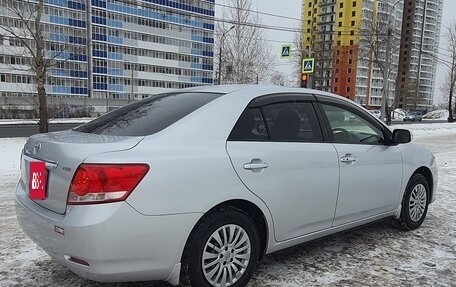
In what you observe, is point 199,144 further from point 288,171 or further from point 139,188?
point 288,171

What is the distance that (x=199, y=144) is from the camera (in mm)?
2773

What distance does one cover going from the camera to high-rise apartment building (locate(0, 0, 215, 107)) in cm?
6041

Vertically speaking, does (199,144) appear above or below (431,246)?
above

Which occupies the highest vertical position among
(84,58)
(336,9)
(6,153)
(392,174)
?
Answer: (336,9)

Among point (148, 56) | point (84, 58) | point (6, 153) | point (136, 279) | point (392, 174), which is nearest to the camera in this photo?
point (136, 279)

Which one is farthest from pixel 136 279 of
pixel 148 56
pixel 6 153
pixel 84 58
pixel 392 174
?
pixel 148 56

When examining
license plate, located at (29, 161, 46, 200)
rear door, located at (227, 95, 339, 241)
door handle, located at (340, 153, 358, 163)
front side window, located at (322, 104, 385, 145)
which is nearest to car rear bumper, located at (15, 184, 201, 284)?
license plate, located at (29, 161, 46, 200)

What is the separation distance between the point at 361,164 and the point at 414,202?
4.25 feet

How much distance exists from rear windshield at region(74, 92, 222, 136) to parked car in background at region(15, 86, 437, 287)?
0.05 ft

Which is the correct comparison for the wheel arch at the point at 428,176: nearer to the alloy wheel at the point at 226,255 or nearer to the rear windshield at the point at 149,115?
the alloy wheel at the point at 226,255

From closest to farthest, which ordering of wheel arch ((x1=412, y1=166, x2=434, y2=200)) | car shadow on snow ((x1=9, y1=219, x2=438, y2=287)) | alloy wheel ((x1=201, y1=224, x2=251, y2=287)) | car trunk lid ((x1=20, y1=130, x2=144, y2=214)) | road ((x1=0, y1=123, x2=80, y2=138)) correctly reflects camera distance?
car trunk lid ((x1=20, y1=130, x2=144, y2=214))
alloy wheel ((x1=201, y1=224, x2=251, y2=287))
car shadow on snow ((x1=9, y1=219, x2=438, y2=287))
wheel arch ((x1=412, y1=166, x2=434, y2=200))
road ((x1=0, y1=123, x2=80, y2=138))

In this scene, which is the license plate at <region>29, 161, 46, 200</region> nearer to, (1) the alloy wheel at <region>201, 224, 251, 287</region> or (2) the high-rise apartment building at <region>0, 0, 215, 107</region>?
(1) the alloy wheel at <region>201, 224, 251, 287</region>

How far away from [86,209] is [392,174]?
3065 mm

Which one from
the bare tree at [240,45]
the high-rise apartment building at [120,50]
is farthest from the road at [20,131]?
the high-rise apartment building at [120,50]
